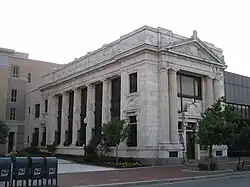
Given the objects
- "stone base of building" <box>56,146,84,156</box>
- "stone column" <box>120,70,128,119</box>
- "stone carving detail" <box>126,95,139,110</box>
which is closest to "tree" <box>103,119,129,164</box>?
"stone carving detail" <box>126,95,139,110</box>

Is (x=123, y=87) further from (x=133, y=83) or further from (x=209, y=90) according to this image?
(x=209, y=90)

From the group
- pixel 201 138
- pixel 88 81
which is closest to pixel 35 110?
pixel 88 81

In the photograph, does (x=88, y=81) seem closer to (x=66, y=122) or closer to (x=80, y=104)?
(x=80, y=104)

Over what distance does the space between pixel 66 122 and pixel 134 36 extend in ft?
59.9

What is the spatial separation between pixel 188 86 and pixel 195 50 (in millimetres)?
3861

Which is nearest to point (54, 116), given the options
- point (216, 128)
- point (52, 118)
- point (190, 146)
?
point (52, 118)

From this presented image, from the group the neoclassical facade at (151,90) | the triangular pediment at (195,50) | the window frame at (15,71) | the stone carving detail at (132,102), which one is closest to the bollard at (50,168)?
the neoclassical facade at (151,90)

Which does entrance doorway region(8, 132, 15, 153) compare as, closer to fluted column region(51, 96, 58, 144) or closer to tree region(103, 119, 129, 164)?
fluted column region(51, 96, 58, 144)

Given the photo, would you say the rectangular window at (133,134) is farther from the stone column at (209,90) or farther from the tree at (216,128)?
the stone column at (209,90)

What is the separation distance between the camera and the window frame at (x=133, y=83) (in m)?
31.6

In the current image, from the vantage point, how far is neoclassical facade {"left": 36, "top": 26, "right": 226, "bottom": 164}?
29.7 metres

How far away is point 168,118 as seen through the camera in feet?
98.4

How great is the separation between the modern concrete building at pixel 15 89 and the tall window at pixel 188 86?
33468 millimetres

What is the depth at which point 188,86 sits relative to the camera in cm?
3453
